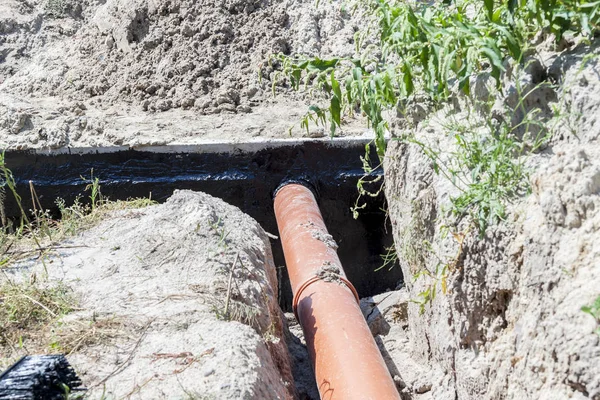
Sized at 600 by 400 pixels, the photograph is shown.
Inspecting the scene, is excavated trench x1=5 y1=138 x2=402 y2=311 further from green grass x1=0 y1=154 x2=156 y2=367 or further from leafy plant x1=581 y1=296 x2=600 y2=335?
leafy plant x1=581 y1=296 x2=600 y2=335

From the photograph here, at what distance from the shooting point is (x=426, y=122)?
3.13 metres

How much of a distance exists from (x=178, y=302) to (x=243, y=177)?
7.09 ft

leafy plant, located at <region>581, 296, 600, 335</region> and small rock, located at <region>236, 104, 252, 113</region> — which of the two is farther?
small rock, located at <region>236, 104, 252, 113</region>

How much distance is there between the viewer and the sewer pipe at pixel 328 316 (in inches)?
121

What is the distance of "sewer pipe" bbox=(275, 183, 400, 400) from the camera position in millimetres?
3062

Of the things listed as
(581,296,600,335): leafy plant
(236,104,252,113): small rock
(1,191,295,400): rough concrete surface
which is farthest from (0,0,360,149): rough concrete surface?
(581,296,600,335): leafy plant

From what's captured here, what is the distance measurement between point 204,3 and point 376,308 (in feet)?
11.0

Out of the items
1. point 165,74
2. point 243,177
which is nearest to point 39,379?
point 243,177

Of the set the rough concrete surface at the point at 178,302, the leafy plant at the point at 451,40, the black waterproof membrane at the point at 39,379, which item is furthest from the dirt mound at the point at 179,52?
the black waterproof membrane at the point at 39,379

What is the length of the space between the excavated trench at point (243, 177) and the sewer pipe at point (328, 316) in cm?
50

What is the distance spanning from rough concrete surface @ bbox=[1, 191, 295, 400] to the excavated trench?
100cm

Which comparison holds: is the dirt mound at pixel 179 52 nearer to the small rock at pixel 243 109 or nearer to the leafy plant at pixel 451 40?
the small rock at pixel 243 109

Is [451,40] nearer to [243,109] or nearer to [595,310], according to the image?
[595,310]

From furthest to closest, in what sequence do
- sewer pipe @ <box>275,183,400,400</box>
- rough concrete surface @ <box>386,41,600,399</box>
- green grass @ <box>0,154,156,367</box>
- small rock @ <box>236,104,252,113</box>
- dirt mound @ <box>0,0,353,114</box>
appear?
dirt mound @ <box>0,0,353,114</box> → small rock @ <box>236,104,252,113</box> → sewer pipe @ <box>275,183,400,400</box> → green grass @ <box>0,154,156,367</box> → rough concrete surface @ <box>386,41,600,399</box>
